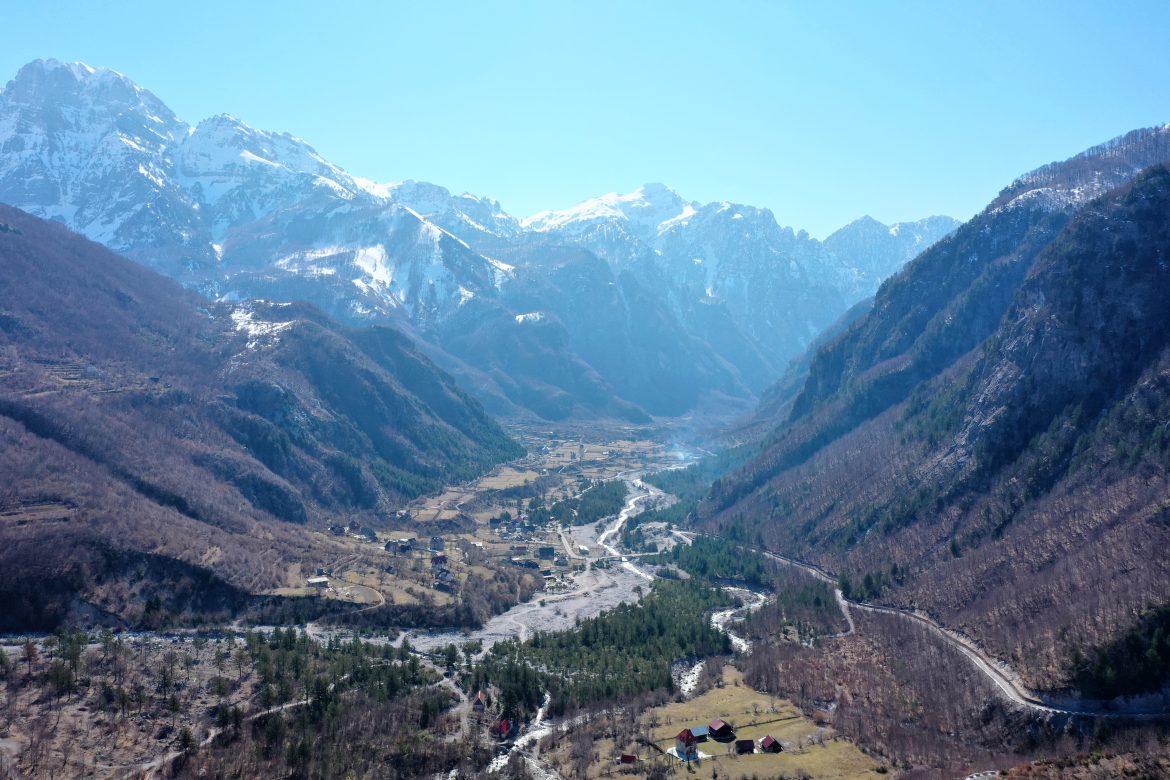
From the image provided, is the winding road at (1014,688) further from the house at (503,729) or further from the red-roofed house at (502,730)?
the red-roofed house at (502,730)

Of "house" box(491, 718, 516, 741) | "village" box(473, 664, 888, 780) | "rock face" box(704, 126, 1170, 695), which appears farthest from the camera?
"rock face" box(704, 126, 1170, 695)

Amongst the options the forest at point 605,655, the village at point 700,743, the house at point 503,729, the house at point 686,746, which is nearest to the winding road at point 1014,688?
the village at point 700,743

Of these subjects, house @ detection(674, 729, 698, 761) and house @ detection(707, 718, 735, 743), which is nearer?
house @ detection(674, 729, 698, 761)

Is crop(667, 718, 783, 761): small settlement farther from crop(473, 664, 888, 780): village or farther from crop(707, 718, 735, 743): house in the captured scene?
crop(473, 664, 888, 780): village

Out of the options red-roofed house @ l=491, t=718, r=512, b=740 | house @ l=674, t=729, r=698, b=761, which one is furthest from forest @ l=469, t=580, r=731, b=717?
house @ l=674, t=729, r=698, b=761

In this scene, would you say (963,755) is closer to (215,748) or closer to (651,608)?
(651,608)
